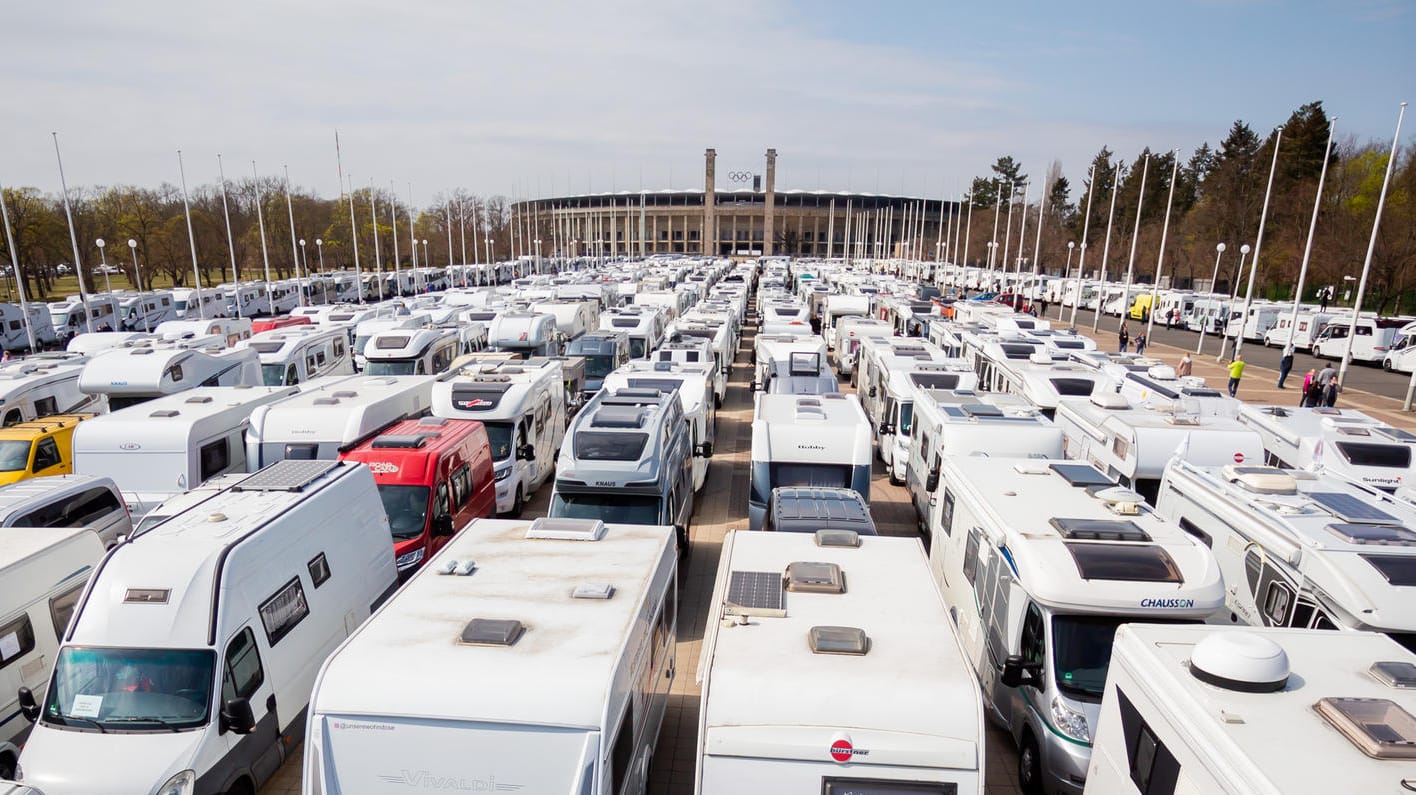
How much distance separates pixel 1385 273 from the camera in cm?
4209

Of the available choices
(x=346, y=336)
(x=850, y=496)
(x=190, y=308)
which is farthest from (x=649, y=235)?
(x=850, y=496)

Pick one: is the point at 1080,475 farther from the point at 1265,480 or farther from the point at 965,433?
the point at 965,433

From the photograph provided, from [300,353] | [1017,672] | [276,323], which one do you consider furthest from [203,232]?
[1017,672]

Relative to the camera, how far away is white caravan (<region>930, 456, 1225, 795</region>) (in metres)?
6.97

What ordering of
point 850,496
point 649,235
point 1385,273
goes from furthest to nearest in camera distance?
point 649,235 < point 1385,273 < point 850,496

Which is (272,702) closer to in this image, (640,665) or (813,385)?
(640,665)

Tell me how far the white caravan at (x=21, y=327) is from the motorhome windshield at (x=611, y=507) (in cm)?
3535

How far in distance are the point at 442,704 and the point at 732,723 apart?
6.44 feet

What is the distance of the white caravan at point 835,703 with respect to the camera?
491 cm

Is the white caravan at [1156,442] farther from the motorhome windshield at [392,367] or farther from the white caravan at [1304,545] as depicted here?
the motorhome windshield at [392,367]

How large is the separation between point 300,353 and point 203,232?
180 ft

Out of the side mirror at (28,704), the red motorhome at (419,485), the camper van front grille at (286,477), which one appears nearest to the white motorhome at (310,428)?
the red motorhome at (419,485)

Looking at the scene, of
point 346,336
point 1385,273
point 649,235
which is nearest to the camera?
point 346,336

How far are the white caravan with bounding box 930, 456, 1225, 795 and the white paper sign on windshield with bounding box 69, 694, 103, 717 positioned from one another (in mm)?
8087
